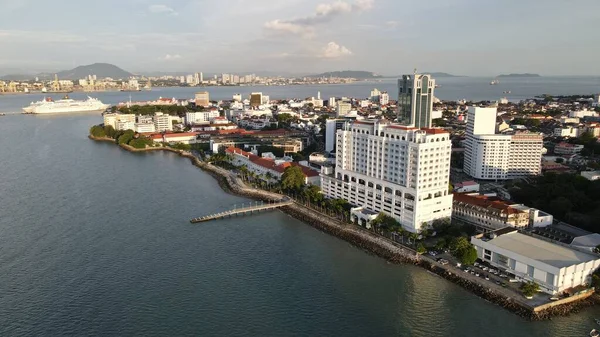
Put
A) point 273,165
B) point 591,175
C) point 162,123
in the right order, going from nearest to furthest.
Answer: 1. point 591,175
2. point 273,165
3. point 162,123

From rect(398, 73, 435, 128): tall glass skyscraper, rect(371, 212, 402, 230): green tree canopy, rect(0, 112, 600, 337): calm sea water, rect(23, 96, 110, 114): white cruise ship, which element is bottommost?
rect(0, 112, 600, 337): calm sea water

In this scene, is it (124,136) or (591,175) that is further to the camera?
(124,136)

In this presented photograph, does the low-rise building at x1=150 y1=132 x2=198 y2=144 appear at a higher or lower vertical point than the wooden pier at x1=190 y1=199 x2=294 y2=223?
higher

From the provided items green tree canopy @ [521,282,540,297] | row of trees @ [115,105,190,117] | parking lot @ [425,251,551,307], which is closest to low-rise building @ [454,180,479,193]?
parking lot @ [425,251,551,307]

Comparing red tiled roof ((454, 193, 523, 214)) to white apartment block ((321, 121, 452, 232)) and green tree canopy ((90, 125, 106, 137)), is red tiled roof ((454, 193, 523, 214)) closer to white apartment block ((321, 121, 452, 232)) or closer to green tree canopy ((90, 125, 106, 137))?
white apartment block ((321, 121, 452, 232))

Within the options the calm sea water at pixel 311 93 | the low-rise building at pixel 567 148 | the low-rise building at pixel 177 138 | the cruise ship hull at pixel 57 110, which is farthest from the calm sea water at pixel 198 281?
the calm sea water at pixel 311 93

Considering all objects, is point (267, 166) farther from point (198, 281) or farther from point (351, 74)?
point (351, 74)

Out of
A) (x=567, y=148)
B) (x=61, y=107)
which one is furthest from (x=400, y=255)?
(x=61, y=107)
